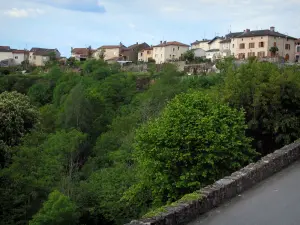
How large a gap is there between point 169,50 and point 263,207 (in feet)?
267

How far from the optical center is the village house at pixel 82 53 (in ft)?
352

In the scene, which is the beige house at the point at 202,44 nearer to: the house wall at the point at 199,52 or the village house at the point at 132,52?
the house wall at the point at 199,52

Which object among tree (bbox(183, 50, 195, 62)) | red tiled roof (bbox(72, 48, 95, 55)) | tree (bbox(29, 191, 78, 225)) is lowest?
tree (bbox(29, 191, 78, 225))

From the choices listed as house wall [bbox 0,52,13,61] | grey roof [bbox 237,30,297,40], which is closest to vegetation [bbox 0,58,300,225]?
grey roof [bbox 237,30,297,40]

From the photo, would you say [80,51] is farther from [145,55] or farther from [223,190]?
[223,190]

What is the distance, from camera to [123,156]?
28.0 meters

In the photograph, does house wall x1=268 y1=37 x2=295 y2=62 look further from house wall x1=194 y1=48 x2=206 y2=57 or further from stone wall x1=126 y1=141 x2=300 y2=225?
stone wall x1=126 y1=141 x2=300 y2=225

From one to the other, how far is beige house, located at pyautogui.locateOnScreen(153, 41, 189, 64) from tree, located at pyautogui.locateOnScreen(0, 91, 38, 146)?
56.4 m

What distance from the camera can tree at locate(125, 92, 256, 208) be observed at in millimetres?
14148

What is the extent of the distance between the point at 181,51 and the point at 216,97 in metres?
71.7

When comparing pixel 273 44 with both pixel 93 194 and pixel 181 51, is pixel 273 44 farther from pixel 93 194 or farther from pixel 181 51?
pixel 93 194

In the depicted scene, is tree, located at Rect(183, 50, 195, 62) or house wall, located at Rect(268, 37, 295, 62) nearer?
house wall, located at Rect(268, 37, 295, 62)

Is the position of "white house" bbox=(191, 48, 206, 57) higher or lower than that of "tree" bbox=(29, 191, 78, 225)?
higher

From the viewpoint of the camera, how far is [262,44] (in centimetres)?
7275
